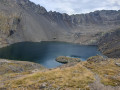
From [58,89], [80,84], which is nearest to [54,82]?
[58,89]

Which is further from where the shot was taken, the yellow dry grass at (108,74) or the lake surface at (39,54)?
the lake surface at (39,54)

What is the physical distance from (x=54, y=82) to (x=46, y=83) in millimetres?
1693

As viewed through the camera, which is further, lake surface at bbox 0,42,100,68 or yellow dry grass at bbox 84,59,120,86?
lake surface at bbox 0,42,100,68

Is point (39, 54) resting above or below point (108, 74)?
below

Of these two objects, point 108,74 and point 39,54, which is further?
point 39,54

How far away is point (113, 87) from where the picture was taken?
25.9m

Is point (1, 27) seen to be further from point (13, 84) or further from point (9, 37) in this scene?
point (13, 84)

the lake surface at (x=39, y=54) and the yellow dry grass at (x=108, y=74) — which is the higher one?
the yellow dry grass at (x=108, y=74)

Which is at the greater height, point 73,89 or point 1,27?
point 1,27

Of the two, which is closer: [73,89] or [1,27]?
[73,89]

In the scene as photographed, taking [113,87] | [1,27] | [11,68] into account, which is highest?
[1,27]

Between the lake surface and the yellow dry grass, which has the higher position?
the yellow dry grass

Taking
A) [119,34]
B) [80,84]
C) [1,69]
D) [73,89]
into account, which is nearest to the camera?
[73,89]

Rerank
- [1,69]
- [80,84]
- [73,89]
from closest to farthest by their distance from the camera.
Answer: [73,89], [80,84], [1,69]
